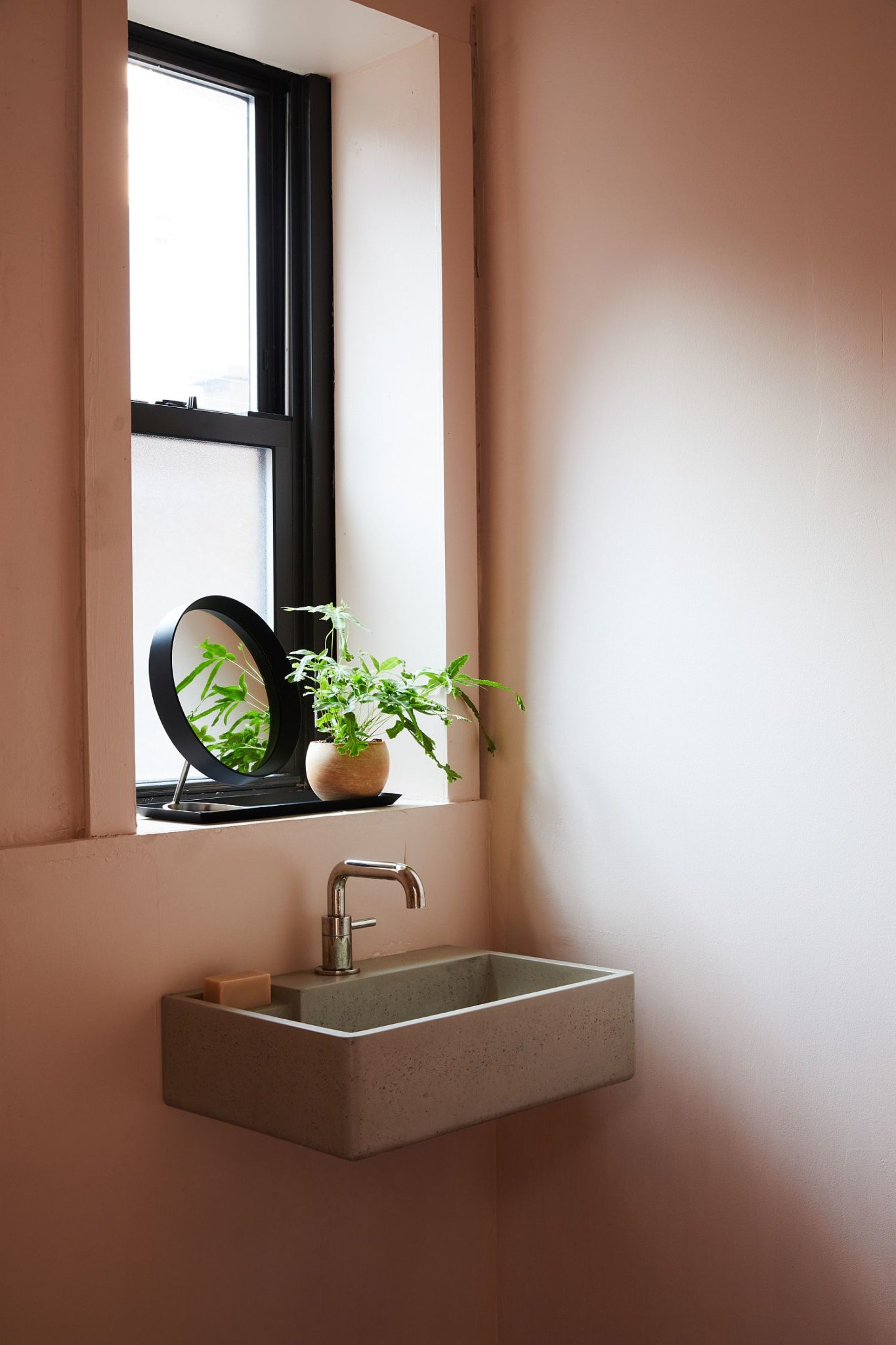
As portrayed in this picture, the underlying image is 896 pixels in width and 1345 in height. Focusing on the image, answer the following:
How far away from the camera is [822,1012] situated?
168cm

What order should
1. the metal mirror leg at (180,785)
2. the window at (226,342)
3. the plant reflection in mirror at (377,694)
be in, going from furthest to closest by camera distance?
the window at (226,342), the plant reflection in mirror at (377,694), the metal mirror leg at (180,785)

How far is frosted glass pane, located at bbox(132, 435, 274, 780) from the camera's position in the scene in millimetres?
2057

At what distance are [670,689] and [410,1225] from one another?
37.3 inches

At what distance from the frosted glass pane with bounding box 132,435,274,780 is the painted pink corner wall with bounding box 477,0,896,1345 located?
42cm

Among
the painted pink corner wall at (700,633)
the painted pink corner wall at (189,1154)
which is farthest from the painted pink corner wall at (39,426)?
the painted pink corner wall at (700,633)

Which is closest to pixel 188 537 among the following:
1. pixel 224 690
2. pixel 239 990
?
pixel 224 690

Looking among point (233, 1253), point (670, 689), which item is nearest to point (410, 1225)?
point (233, 1253)

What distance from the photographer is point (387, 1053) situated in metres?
1.50

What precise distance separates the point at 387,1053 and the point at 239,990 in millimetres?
284

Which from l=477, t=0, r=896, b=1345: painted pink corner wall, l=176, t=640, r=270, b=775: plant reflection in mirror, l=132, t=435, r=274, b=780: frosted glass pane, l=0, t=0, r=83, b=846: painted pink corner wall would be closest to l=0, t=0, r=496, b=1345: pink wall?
l=0, t=0, r=83, b=846: painted pink corner wall

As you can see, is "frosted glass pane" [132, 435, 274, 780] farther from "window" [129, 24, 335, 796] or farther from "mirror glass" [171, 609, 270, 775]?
"mirror glass" [171, 609, 270, 775]

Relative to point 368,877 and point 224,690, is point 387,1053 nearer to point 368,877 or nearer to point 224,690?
point 368,877

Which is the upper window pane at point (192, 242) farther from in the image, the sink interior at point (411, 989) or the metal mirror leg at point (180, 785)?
the sink interior at point (411, 989)

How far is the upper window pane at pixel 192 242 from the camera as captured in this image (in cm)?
210
